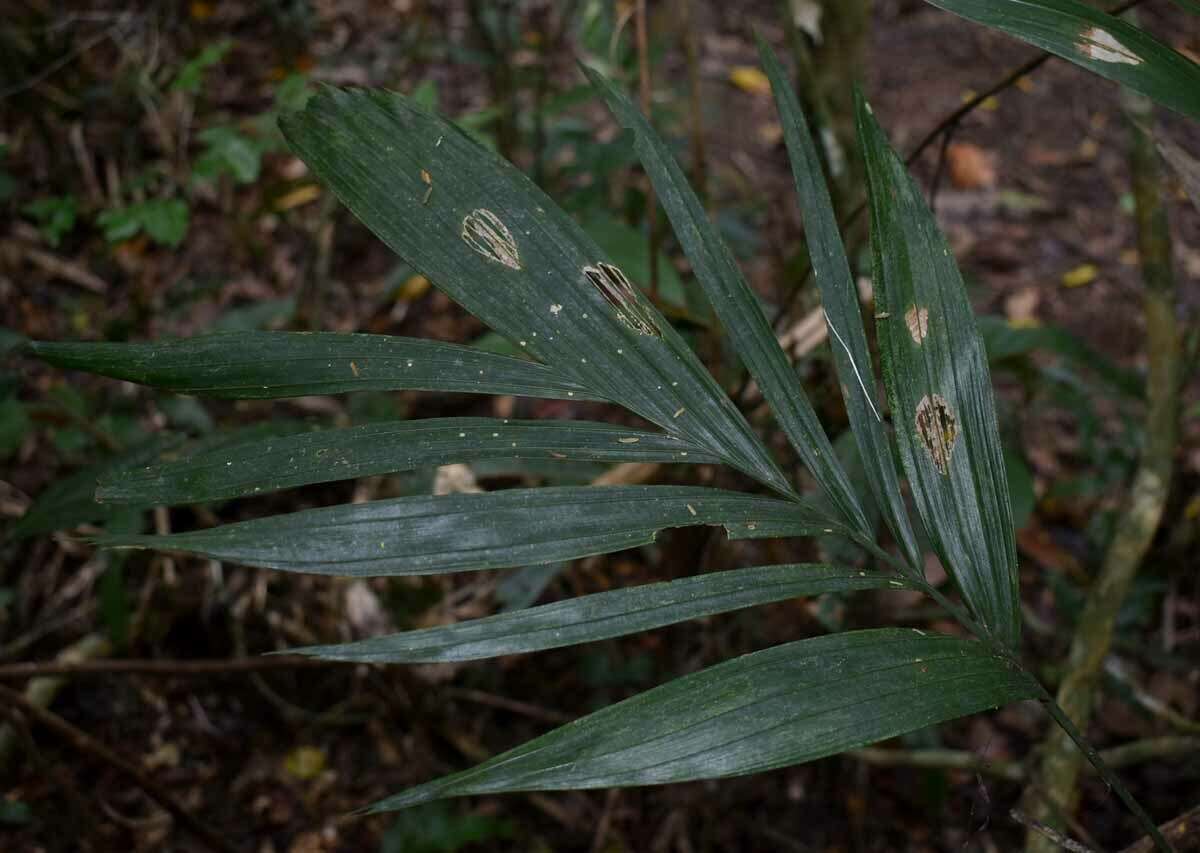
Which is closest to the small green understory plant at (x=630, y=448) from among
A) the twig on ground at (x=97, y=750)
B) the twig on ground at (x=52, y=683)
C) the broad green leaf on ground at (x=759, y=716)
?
the broad green leaf on ground at (x=759, y=716)

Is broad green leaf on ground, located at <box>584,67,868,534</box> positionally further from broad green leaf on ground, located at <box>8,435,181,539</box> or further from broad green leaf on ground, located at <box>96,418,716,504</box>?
broad green leaf on ground, located at <box>8,435,181,539</box>

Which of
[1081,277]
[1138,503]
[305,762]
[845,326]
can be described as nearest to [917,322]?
[845,326]

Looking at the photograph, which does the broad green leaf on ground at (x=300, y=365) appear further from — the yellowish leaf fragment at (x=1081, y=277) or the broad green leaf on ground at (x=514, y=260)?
the yellowish leaf fragment at (x=1081, y=277)

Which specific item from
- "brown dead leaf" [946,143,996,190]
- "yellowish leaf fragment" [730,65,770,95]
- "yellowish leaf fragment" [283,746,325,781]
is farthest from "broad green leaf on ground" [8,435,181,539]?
"brown dead leaf" [946,143,996,190]

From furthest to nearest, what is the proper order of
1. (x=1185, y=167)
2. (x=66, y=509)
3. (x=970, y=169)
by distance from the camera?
(x=970, y=169)
(x=66, y=509)
(x=1185, y=167)

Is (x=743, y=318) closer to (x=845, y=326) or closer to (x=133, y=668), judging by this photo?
(x=845, y=326)

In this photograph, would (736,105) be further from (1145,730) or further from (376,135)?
(376,135)
